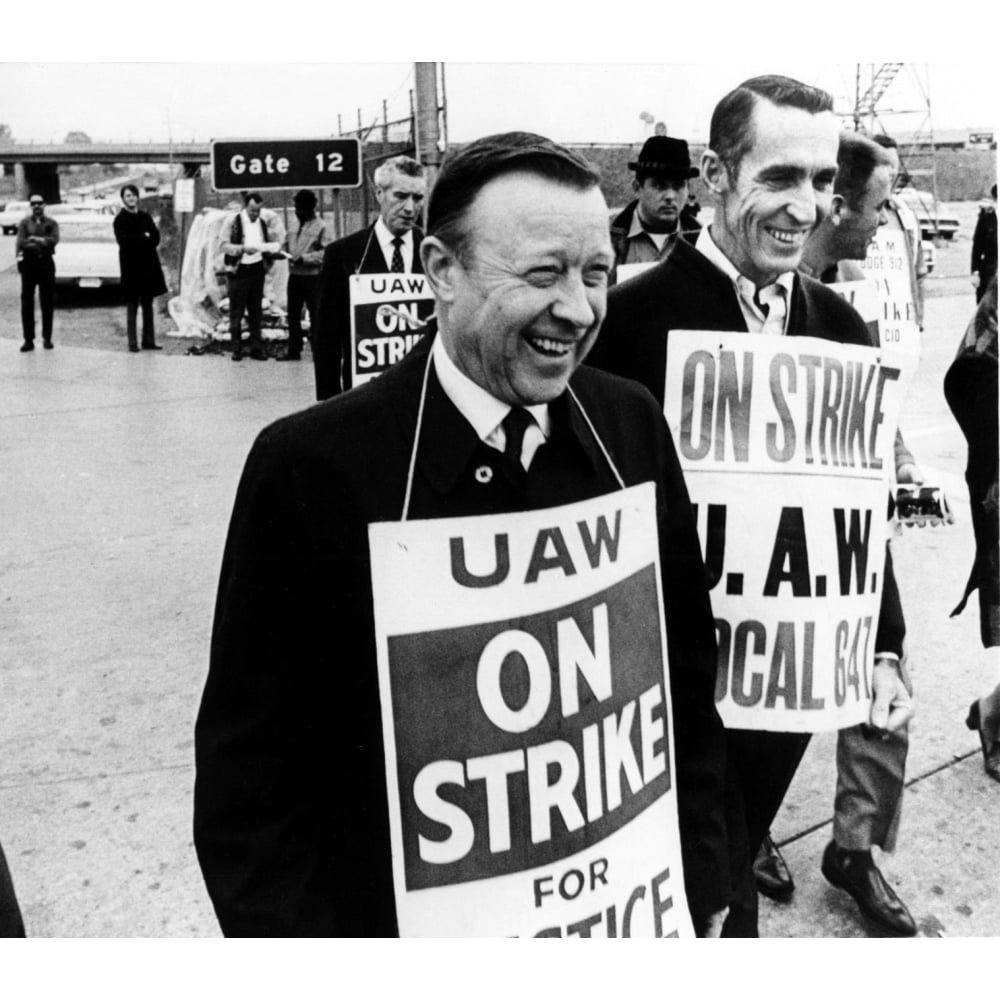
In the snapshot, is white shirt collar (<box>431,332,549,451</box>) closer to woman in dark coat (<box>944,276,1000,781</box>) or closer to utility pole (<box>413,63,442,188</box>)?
utility pole (<box>413,63,442,188</box>)

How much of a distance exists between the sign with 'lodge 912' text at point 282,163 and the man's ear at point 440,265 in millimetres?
1030

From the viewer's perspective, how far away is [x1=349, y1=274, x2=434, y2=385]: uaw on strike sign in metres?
2.98

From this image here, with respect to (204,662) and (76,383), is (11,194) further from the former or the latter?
(204,662)

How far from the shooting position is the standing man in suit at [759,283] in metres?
2.32

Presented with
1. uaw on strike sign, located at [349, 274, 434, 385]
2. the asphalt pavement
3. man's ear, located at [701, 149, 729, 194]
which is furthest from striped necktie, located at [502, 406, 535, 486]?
uaw on strike sign, located at [349, 274, 434, 385]

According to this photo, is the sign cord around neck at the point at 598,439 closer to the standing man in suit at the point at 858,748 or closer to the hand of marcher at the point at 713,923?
the hand of marcher at the point at 713,923

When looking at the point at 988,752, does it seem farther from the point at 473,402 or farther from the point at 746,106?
the point at 473,402

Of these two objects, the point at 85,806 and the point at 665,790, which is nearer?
the point at 665,790

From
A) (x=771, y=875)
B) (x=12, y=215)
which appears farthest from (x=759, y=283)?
(x=12, y=215)

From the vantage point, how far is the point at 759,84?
2.42 m

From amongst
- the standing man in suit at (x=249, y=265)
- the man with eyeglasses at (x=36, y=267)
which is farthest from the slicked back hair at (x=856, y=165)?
the man with eyeglasses at (x=36, y=267)

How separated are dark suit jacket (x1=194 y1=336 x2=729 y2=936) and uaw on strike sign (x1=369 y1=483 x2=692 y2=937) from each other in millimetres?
34

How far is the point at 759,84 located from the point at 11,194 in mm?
1637

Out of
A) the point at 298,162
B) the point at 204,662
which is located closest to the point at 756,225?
the point at 298,162
